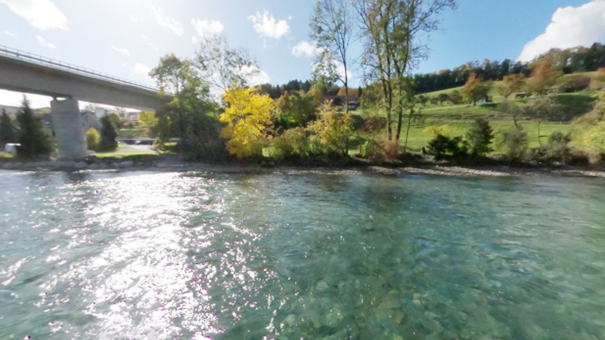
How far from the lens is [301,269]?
5230 millimetres

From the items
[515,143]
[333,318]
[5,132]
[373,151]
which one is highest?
[5,132]

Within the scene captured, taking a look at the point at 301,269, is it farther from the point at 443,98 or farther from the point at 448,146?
the point at 443,98

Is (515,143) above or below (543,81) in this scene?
below

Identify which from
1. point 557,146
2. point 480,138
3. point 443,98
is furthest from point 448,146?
point 443,98

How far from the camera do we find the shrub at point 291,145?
2147cm

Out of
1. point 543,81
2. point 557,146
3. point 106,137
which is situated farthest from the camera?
point 106,137

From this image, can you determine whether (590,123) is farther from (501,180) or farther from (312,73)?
(312,73)

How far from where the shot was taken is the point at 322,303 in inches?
163

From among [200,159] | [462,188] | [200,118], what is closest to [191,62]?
[200,118]

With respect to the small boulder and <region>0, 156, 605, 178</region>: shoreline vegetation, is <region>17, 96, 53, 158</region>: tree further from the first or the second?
the small boulder

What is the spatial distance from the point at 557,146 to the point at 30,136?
156 ft

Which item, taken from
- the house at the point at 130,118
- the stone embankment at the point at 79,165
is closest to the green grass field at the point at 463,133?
the stone embankment at the point at 79,165

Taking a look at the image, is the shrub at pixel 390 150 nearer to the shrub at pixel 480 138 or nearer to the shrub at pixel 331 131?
the shrub at pixel 331 131

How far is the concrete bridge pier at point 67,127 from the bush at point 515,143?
39400 millimetres
